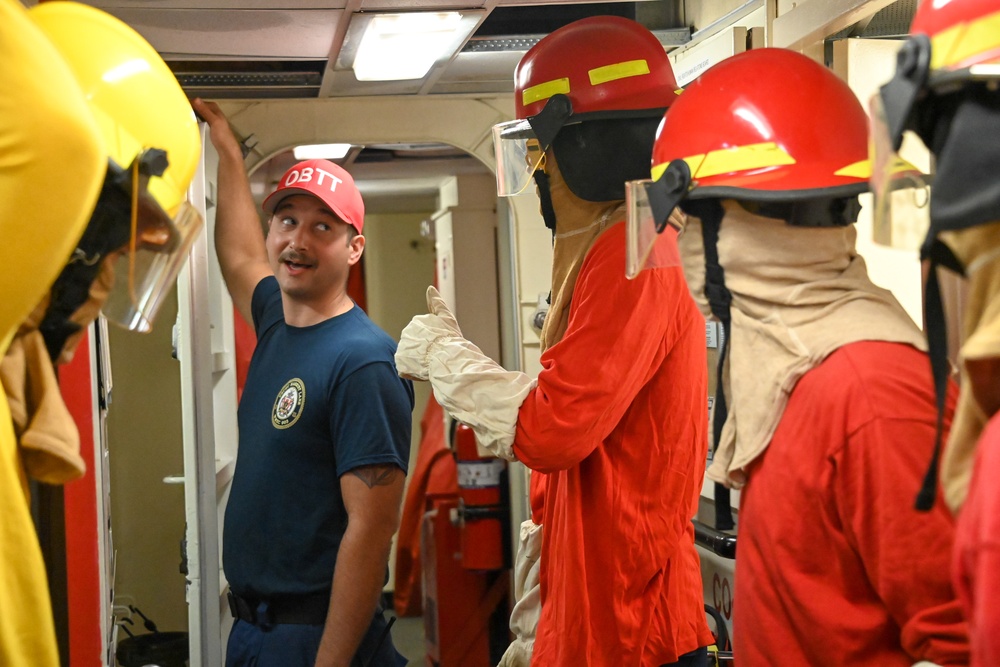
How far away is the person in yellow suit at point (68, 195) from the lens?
1.12 meters

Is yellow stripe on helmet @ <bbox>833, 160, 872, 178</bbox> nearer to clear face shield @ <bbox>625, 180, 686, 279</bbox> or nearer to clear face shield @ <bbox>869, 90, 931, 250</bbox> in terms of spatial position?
clear face shield @ <bbox>869, 90, 931, 250</bbox>

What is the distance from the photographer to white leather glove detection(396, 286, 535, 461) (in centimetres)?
199

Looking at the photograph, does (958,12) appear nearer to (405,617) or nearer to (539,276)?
(539,276)

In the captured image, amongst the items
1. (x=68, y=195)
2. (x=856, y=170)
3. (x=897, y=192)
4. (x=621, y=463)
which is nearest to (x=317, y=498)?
(x=621, y=463)

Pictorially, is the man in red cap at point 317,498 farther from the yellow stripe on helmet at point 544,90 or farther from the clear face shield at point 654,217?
the clear face shield at point 654,217

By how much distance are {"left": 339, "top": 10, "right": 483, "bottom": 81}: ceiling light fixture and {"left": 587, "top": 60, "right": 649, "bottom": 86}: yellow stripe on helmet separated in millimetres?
613

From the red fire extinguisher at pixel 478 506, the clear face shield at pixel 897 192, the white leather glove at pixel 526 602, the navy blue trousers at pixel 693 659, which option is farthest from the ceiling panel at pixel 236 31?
the red fire extinguisher at pixel 478 506

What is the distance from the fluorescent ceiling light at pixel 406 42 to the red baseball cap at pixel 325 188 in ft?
1.19

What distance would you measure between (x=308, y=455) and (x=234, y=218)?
0.96 meters

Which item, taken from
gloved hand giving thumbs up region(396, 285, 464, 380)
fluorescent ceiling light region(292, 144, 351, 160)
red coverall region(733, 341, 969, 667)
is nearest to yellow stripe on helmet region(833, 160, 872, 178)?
red coverall region(733, 341, 969, 667)

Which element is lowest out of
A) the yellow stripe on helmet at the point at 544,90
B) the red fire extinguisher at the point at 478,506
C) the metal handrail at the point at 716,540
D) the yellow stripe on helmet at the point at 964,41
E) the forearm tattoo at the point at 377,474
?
the red fire extinguisher at the point at 478,506

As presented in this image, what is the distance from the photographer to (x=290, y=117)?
3.39m

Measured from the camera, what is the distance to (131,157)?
145cm

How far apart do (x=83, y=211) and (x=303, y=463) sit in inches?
56.6
